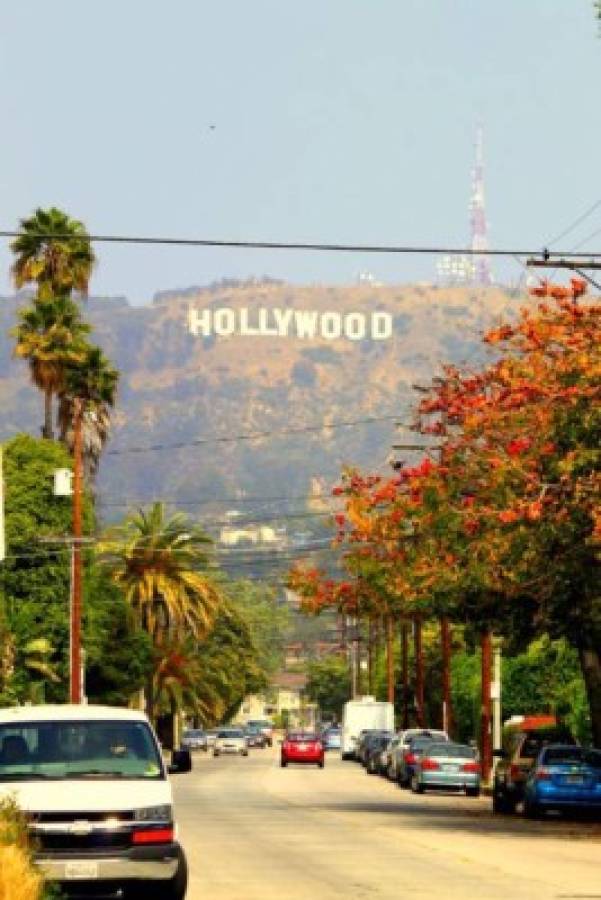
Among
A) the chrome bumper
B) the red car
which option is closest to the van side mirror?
the chrome bumper

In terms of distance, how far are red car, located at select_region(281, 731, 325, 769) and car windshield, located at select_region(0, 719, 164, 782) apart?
78.7 m

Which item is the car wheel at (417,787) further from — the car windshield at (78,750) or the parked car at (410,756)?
the car windshield at (78,750)

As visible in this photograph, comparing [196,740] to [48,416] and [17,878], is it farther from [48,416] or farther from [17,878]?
[17,878]

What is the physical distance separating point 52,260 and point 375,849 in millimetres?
48456

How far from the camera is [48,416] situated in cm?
8612

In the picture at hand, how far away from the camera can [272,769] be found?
97.9 meters

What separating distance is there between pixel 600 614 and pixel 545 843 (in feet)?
13.9

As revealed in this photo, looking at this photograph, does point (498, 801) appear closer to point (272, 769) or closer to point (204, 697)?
point (272, 769)

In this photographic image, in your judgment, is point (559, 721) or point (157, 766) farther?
point (559, 721)

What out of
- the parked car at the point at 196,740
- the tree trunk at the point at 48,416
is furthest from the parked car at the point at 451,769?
the parked car at the point at 196,740

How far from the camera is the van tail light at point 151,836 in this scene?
22.1 metres

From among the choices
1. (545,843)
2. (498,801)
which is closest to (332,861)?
(545,843)

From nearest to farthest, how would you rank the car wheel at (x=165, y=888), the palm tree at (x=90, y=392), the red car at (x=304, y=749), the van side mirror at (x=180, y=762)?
the car wheel at (x=165, y=888) → the van side mirror at (x=180, y=762) → the palm tree at (x=90, y=392) → the red car at (x=304, y=749)

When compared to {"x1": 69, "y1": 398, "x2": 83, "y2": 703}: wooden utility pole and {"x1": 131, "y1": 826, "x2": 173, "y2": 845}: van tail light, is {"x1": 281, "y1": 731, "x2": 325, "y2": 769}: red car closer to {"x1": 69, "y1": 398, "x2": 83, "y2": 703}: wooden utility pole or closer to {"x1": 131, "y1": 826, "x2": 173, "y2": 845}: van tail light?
{"x1": 69, "y1": 398, "x2": 83, "y2": 703}: wooden utility pole
